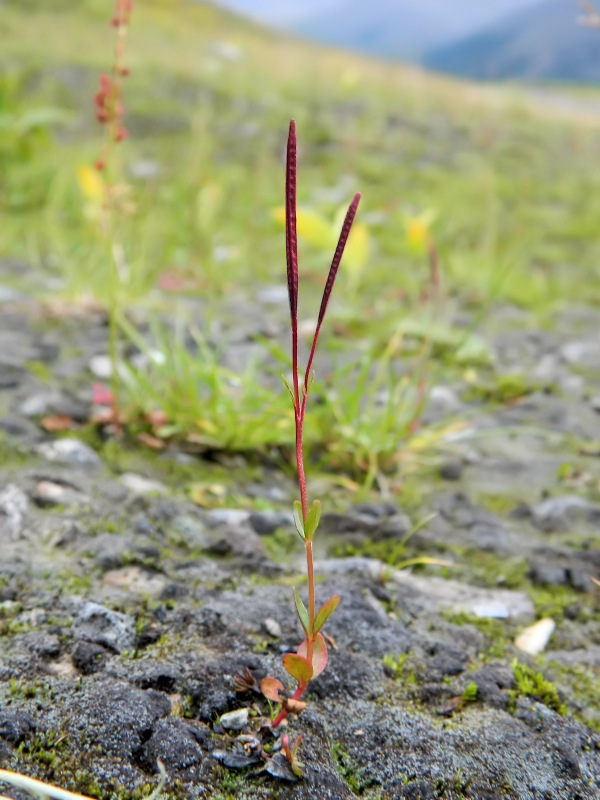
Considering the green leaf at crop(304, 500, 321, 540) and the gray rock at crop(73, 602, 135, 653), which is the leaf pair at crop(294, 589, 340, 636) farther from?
the gray rock at crop(73, 602, 135, 653)

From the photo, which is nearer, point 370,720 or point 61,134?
point 370,720

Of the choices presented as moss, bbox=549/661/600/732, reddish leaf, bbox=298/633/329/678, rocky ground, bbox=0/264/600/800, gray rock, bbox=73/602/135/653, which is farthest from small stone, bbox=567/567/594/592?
gray rock, bbox=73/602/135/653

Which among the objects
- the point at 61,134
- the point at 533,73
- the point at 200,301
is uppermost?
the point at 533,73

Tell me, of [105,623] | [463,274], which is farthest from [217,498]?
[463,274]

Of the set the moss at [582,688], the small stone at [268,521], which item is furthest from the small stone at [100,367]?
the moss at [582,688]

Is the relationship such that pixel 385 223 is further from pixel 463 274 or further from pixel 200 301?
pixel 200 301

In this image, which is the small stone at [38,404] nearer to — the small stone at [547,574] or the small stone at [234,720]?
the small stone at [234,720]

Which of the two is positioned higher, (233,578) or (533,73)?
(533,73)
